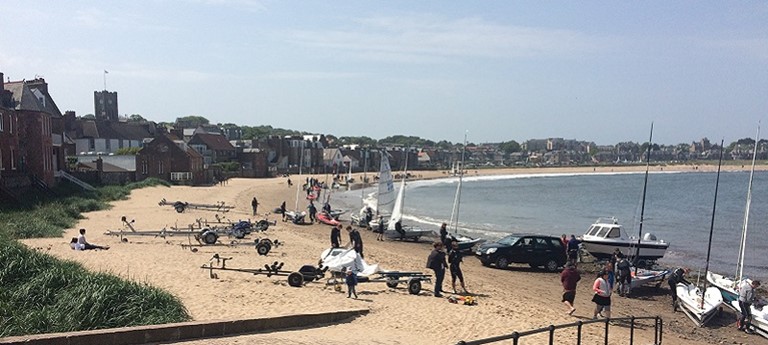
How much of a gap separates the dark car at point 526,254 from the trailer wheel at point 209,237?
10.7 metres

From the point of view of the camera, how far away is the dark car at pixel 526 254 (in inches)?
956

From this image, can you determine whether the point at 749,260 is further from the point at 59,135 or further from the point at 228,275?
the point at 59,135

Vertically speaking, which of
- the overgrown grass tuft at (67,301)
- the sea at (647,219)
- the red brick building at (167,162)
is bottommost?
the sea at (647,219)

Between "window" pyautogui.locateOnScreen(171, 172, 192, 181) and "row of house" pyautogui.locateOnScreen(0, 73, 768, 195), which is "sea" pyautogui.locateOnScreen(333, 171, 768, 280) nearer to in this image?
"row of house" pyautogui.locateOnScreen(0, 73, 768, 195)

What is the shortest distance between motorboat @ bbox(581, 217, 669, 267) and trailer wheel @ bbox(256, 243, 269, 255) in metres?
14.4

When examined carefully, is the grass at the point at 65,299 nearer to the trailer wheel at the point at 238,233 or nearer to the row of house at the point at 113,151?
the trailer wheel at the point at 238,233

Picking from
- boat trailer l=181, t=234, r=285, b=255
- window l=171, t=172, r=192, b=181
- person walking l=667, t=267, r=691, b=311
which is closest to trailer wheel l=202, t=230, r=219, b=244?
boat trailer l=181, t=234, r=285, b=255

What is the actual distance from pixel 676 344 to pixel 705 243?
2620 cm

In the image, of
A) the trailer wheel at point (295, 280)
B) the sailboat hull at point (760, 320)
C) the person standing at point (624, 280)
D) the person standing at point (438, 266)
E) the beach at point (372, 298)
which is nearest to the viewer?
the beach at point (372, 298)

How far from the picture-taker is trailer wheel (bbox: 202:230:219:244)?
→ 80.0ft

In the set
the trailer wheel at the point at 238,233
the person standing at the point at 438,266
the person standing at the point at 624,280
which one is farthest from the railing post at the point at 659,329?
the trailer wheel at the point at 238,233

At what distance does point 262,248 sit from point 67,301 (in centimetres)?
1138

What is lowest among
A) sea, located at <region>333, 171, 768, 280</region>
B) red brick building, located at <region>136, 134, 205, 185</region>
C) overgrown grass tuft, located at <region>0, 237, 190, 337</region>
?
sea, located at <region>333, 171, 768, 280</region>

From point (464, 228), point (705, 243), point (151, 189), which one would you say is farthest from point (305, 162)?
point (705, 243)
